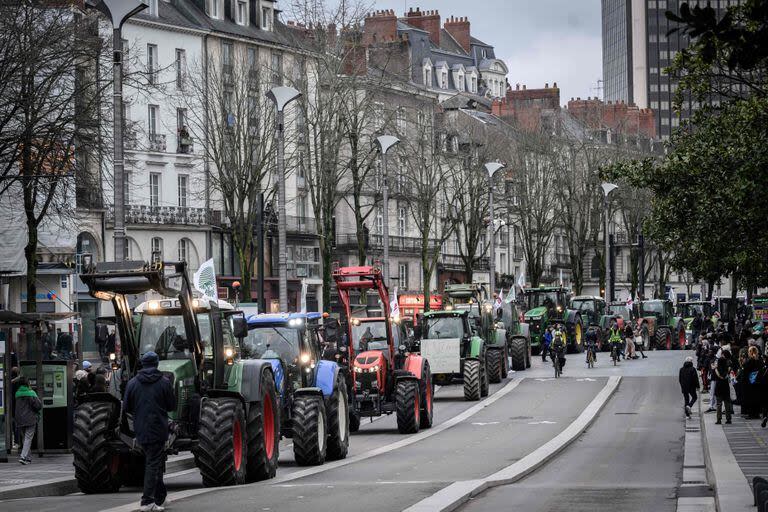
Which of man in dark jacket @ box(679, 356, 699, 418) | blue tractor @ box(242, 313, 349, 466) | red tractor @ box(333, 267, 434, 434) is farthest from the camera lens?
man in dark jacket @ box(679, 356, 699, 418)

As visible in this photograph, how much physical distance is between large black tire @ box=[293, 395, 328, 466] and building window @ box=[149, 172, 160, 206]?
46734 millimetres

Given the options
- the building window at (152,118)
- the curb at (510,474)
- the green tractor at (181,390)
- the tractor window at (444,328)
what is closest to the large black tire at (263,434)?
the green tractor at (181,390)

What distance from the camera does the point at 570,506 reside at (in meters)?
17.5

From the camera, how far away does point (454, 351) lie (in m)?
42.2

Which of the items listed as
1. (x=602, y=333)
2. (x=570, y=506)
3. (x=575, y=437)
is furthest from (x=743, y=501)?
(x=602, y=333)

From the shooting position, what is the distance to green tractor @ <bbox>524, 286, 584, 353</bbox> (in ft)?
201

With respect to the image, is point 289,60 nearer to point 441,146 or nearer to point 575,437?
point 441,146

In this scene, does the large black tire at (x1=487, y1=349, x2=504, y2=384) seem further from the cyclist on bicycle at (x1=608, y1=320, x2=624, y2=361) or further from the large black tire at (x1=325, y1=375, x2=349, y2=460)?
the large black tire at (x1=325, y1=375, x2=349, y2=460)

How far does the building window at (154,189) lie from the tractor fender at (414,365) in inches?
1517

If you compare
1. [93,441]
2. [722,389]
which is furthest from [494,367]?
[93,441]

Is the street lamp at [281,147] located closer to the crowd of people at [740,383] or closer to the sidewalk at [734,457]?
the crowd of people at [740,383]

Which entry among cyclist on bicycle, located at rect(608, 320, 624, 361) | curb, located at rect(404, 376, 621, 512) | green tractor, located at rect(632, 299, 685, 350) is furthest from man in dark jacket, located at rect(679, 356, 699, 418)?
green tractor, located at rect(632, 299, 685, 350)

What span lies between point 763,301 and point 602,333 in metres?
10.5

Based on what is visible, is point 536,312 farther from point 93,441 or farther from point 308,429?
point 93,441
